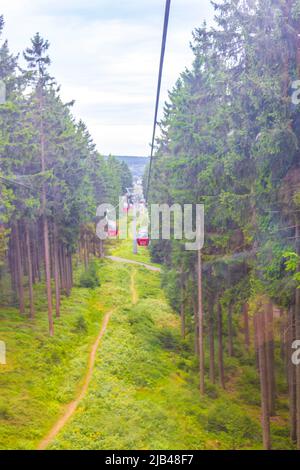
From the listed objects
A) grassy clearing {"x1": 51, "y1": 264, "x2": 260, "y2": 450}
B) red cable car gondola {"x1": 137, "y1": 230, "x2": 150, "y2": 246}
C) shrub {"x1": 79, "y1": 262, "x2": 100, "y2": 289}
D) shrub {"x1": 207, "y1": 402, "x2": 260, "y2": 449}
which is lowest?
shrub {"x1": 207, "y1": 402, "x2": 260, "y2": 449}

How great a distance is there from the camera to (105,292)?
1569 inches

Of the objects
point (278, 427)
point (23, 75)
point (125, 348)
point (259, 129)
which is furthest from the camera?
point (125, 348)

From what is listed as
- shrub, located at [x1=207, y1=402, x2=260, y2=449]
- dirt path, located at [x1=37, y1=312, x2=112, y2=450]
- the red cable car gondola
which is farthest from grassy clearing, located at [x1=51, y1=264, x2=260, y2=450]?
the red cable car gondola

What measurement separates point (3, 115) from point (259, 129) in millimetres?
13247

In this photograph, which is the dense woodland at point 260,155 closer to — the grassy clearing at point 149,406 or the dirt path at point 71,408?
the grassy clearing at point 149,406

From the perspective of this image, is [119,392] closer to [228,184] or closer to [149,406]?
[149,406]

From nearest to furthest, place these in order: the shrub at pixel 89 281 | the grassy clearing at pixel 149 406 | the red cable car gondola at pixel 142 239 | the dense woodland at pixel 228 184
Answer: the dense woodland at pixel 228 184
the grassy clearing at pixel 149 406
the shrub at pixel 89 281
the red cable car gondola at pixel 142 239

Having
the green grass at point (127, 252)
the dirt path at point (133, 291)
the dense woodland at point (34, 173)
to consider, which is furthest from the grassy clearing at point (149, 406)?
the green grass at point (127, 252)

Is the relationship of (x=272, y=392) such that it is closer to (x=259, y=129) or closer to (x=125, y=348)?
(x=125, y=348)

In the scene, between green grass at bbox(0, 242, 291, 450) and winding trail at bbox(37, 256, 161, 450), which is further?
green grass at bbox(0, 242, 291, 450)

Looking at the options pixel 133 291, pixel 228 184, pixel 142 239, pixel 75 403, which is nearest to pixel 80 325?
pixel 75 403

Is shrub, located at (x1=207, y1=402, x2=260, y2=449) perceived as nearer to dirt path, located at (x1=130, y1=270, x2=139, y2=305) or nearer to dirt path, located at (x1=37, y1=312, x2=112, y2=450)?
dirt path, located at (x1=37, y1=312, x2=112, y2=450)

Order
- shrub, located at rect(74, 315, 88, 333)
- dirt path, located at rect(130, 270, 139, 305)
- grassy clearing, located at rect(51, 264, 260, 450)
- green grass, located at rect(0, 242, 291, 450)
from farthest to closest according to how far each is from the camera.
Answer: dirt path, located at rect(130, 270, 139, 305)
shrub, located at rect(74, 315, 88, 333)
green grass, located at rect(0, 242, 291, 450)
grassy clearing, located at rect(51, 264, 260, 450)

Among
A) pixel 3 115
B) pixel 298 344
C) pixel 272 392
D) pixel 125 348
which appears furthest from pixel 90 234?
pixel 298 344
